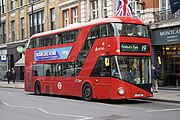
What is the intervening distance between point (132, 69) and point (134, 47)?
1107mm

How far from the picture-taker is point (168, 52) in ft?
85.2

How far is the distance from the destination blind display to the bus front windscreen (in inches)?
15.8

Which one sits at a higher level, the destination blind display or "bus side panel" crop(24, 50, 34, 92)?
the destination blind display

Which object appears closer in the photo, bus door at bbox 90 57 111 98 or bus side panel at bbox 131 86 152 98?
bus side panel at bbox 131 86 152 98

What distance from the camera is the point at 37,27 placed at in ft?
143

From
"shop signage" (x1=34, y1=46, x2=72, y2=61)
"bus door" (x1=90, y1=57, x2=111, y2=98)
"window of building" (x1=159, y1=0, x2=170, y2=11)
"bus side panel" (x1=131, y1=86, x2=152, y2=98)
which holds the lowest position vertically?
"bus side panel" (x1=131, y1=86, x2=152, y2=98)

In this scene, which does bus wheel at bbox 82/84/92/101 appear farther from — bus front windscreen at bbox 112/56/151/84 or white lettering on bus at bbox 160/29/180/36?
white lettering on bus at bbox 160/29/180/36

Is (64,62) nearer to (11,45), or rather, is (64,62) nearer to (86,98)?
(86,98)

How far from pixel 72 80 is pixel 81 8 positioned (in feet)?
46.6

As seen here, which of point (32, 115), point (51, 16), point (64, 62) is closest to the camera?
point (32, 115)

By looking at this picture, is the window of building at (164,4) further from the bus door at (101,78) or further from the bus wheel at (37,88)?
the bus wheel at (37,88)

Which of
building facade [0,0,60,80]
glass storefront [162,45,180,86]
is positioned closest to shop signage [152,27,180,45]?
glass storefront [162,45,180,86]

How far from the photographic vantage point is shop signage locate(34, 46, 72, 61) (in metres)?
21.7

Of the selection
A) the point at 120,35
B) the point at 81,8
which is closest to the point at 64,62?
the point at 120,35
